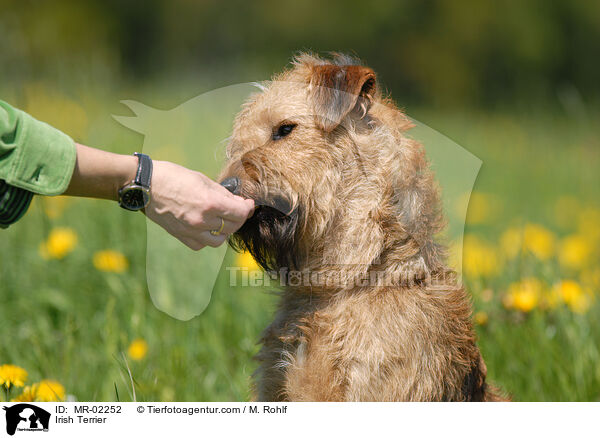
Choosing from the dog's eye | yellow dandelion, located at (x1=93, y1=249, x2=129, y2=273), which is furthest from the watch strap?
yellow dandelion, located at (x1=93, y1=249, x2=129, y2=273)

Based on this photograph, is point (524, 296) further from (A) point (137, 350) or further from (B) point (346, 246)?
(A) point (137, 350)

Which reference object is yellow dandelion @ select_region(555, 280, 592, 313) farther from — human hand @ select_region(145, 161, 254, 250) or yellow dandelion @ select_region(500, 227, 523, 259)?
human hand @ select_region(145, 161, 254, 250)

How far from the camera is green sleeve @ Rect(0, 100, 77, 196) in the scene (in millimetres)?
2238

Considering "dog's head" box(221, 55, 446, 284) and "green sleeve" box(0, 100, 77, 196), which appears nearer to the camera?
"green sleeve" box(0, 100, 77, 196)

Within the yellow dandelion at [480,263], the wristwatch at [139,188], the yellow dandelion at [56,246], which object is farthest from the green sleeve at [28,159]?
the yellow dandelion at [480,263]

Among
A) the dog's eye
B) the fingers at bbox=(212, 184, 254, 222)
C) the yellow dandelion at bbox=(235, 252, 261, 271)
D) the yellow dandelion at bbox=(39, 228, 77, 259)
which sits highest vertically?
the dog's eye

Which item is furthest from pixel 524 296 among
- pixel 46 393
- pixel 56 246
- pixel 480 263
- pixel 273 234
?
pixel 56 246

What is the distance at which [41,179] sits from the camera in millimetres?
2311

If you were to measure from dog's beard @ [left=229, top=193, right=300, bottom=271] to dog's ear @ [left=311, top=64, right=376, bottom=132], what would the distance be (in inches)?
15.4

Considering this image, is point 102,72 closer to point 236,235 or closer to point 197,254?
point 197,254
